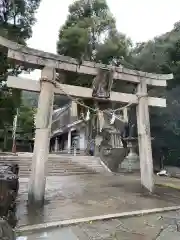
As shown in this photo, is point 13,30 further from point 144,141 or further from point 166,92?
point 144,141

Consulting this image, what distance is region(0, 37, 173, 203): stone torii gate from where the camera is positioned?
679 cm

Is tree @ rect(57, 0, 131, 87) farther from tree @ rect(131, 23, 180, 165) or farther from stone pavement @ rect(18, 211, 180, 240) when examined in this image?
stone pavement @ rect(18, 211, 180, 240)

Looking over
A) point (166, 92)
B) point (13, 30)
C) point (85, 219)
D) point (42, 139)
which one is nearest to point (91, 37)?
point (13, 30)

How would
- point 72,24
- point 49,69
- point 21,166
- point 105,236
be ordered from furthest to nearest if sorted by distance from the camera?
point 72,24, point 21,166, point 49,69, point 105,236

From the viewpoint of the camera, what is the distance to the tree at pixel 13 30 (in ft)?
54.4

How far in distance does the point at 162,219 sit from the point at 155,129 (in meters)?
15.1

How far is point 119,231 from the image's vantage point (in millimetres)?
4551


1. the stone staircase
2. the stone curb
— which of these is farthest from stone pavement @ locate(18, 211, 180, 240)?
the stone staircase

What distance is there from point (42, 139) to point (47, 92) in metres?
1.48

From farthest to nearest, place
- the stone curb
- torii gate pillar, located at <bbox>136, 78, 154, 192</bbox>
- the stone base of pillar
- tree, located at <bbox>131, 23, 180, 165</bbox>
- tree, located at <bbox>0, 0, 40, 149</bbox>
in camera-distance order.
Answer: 1. the stone base of pillar
2. tree, located at <bbox>131, 23, 180, 165</bbox>
3. tree, located at <bbox>0, 0, 40, 149</bbox>
4. torii gate pillar, located at <bbox>136, 78, 154, 192</bbox>
5. the stone curb

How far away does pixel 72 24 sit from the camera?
71.7ft

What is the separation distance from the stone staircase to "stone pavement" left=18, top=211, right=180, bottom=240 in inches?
351

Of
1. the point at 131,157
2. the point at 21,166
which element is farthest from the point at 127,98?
the point at 131,157

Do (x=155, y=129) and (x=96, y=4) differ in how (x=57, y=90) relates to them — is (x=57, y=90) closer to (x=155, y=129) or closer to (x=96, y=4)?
(x=155, y=129)
